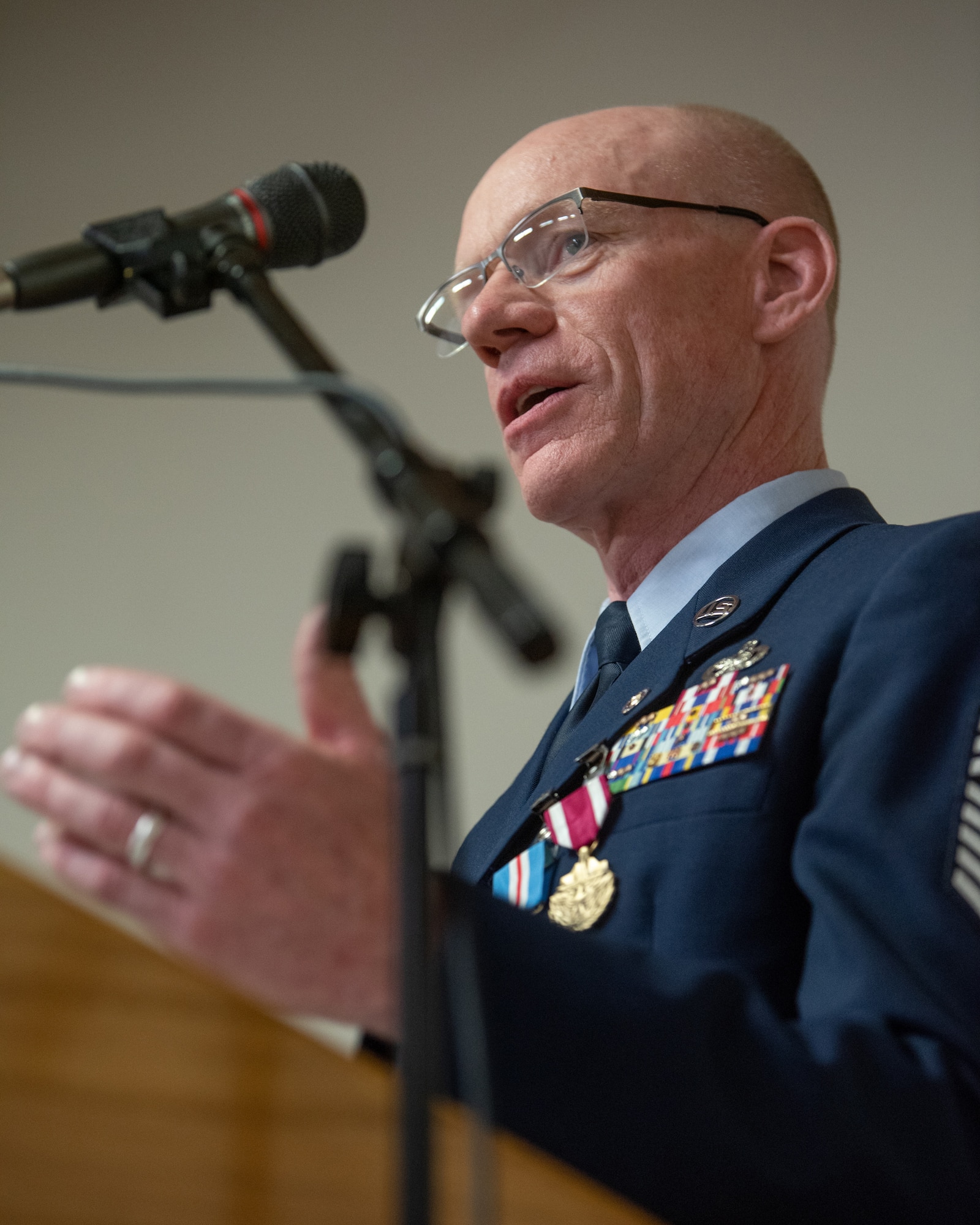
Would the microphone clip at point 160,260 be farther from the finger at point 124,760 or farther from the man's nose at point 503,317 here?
the man's nose at point 503,317

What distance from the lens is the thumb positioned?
22.4 inches

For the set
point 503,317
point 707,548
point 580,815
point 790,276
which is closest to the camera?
point 580,815

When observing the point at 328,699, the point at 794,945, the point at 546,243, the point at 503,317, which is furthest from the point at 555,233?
the point at 328,699

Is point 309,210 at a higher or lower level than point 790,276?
lower

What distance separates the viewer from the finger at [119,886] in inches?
20.2

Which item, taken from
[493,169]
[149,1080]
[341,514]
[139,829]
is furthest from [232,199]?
[341,514]

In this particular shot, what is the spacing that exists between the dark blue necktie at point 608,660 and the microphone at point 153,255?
2.18 ft

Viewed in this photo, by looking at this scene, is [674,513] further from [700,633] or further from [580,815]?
[580,815]

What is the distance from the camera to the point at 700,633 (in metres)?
1.18

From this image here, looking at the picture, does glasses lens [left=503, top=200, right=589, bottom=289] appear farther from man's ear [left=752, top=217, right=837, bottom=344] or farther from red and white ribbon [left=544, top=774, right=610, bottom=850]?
red and white ribbon [left=544, top=774, right=610, bottom=850]

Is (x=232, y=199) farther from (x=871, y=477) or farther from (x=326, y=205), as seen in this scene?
(x=871, y=477)

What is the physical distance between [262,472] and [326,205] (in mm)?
2001

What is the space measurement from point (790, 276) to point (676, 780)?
0.89m

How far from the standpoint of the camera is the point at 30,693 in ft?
9.40
